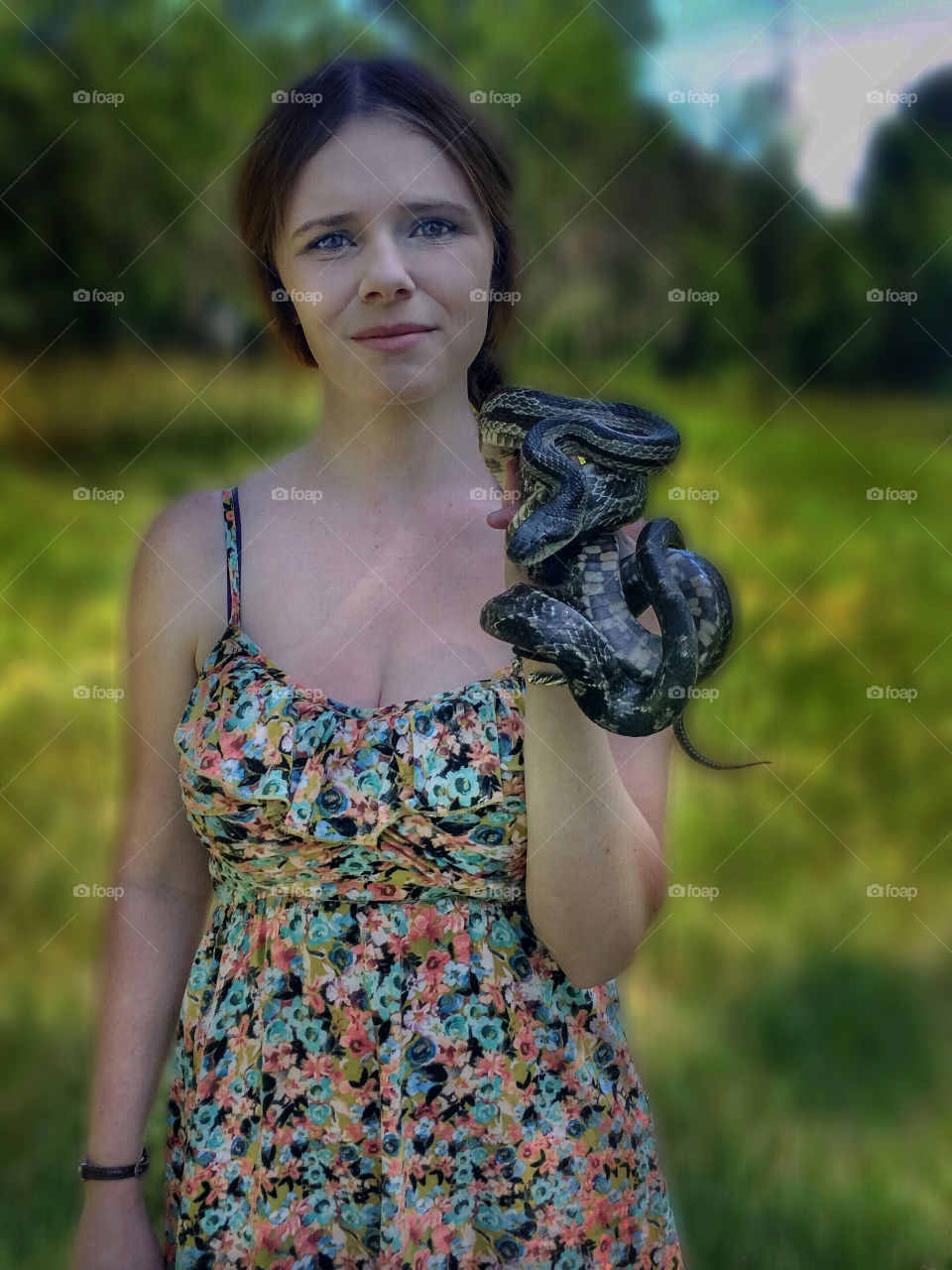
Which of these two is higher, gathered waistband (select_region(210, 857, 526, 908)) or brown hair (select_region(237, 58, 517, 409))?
brown hair (select_region(237, 58, 517, 409))

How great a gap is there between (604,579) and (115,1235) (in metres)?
0.86

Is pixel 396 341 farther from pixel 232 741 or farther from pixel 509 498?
pixel 232 741

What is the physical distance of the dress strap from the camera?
4.38ft

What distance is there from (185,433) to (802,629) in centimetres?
128

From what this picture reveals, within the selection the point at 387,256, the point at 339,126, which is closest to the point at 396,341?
the point at 387,256

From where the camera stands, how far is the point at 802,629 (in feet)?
7.81

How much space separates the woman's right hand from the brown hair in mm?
1041

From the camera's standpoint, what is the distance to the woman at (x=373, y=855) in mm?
1177

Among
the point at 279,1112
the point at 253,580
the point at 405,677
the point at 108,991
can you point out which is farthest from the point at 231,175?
the point at 279,1112

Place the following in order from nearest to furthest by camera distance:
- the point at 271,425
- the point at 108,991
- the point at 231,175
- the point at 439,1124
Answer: the point at 439,1124
the point at 108,991
the point at 231,175
the point at 271,425

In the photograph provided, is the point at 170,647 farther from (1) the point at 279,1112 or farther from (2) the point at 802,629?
(2) the point at 802,629

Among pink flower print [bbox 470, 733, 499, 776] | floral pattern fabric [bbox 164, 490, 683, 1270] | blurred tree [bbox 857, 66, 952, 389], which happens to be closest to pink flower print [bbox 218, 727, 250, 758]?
floral pattern fabric [bbox 164, 490, 683, 1270]

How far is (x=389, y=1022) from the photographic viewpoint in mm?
1193

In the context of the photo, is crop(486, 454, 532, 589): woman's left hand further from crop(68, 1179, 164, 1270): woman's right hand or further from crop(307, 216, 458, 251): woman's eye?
crop(68, 1179, 164, 1270): woman's right hand
